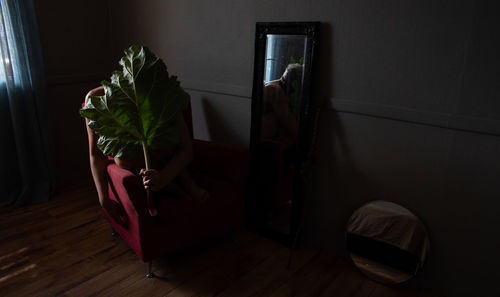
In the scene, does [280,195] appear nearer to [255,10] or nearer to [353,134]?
[353,134]

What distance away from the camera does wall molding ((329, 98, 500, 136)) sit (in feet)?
5.19

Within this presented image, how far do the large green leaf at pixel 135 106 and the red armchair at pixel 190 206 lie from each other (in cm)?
20

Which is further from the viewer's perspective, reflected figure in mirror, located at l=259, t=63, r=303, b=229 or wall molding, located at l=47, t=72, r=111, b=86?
wall molding, located at l=47, t=72, r=111, b=86

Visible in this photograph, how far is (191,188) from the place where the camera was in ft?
6.46

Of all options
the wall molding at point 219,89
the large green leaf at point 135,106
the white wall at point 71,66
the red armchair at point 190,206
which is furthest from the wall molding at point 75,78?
the large green leaf at point 135,106

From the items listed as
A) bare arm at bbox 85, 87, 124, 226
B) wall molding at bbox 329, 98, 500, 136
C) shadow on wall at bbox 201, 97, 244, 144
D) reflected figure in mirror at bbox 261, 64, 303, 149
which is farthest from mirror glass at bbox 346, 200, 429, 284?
bare arm at bbox 85, 87, 124, 226

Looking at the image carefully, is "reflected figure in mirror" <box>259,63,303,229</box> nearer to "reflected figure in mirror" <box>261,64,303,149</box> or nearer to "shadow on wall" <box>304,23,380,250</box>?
"reflected figure in mirror" <box>261,64,303,149</box>

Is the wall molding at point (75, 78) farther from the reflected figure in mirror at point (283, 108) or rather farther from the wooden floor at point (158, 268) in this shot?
the reflected figure in mirror at point (283, 108)

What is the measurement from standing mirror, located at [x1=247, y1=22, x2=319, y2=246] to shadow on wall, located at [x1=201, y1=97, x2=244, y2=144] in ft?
0.82

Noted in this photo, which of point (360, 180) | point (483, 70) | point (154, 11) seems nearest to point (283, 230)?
point (360, 180)

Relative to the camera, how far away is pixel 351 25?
6.06 feet

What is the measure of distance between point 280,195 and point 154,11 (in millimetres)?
1711

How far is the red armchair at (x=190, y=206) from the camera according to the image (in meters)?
1.79

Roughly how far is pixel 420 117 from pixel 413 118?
3cm
